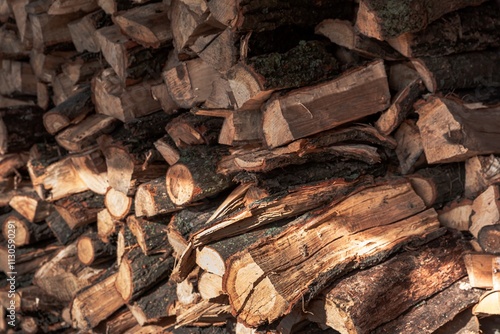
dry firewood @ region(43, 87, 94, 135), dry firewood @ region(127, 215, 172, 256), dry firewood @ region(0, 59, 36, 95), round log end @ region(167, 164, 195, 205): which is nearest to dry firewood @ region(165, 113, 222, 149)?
round log end @ region(167, 164, 195, 205)

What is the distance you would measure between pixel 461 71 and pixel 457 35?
15 centimetres

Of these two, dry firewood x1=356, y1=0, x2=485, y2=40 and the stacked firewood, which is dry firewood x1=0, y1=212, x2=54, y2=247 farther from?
dry firewood x1=356, y1=0, x2=485, y2=40

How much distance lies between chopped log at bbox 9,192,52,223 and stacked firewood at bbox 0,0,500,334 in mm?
784

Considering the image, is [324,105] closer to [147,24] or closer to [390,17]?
[390,17]

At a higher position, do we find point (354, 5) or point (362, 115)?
point (354, 5)

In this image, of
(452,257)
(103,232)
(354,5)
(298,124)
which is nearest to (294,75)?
(298,124)

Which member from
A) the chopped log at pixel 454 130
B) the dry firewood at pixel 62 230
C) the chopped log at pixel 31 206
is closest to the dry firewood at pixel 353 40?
the chopped log at pixel 454 130

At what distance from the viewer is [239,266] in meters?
2.13

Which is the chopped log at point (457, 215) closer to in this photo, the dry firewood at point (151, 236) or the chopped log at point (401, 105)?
the chopped log at point (401, 105)

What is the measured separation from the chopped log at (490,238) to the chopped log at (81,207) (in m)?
2.02

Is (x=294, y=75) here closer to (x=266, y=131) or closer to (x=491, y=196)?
(x=266, y=131)

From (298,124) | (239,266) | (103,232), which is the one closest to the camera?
(239,266)

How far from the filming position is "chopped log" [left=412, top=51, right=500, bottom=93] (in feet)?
7.77

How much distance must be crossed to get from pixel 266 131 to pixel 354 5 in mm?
633
